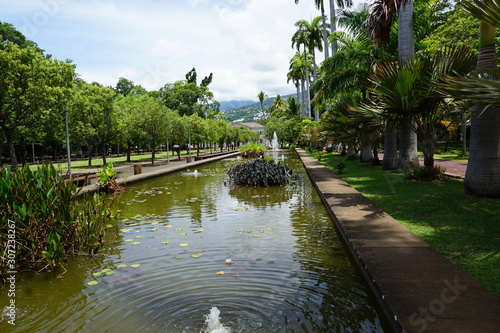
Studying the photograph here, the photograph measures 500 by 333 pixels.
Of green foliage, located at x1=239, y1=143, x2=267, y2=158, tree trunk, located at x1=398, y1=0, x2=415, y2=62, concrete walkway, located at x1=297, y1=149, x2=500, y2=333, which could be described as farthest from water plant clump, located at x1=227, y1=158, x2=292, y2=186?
green foliage, located at x1=239, y1=143, x2=267, y2=158

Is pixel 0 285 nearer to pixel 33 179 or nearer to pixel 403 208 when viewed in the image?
pixel 33 179

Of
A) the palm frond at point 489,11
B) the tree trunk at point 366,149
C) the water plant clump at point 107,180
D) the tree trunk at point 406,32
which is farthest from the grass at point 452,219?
the tree trunk at point 366,149

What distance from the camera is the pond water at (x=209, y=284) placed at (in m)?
3.80

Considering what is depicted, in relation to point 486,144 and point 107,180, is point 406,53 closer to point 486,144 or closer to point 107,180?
point 486,144

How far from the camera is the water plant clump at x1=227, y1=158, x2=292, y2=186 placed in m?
14.1

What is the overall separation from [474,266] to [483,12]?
3289 millimetres

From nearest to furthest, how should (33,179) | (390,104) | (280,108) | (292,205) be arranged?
1. (33,179)
2. (292,205)
3. (390,104)
4. (280,108)

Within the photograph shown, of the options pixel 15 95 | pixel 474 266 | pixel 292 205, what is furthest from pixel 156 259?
pixel 15 95

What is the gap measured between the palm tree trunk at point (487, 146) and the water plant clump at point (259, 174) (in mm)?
6942

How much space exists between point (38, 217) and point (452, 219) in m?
7.12

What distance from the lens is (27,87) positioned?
1538cm

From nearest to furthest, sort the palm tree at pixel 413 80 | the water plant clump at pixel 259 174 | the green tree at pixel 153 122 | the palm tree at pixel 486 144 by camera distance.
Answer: the palm tree at pixel 486 144
the palm tree at pixel 413 80
the water plant clump at pixel 259 174
the green tree at pixel 153 122

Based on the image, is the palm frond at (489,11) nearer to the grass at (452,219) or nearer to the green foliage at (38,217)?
the grass at (452,219)

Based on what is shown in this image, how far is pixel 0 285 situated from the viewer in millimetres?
4859
